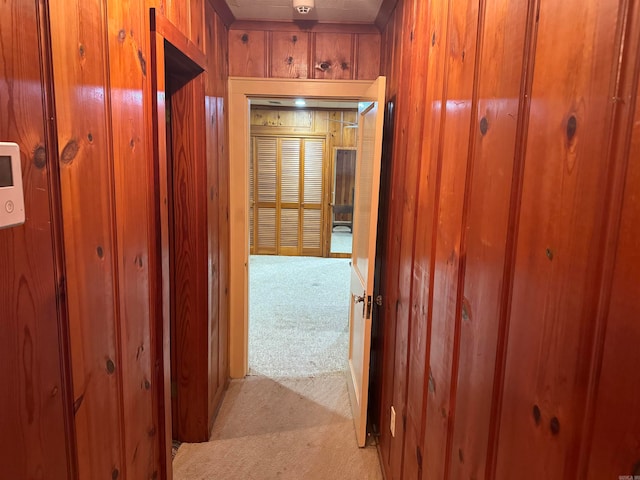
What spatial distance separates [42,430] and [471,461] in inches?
39.7

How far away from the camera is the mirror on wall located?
6.75 m

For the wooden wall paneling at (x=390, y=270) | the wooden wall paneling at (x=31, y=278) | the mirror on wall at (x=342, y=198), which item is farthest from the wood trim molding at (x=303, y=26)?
the mirror on wall at (x=342, y=198)

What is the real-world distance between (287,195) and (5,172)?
6132mm

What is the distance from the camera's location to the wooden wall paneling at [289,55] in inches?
104

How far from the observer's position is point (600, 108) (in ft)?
1.96

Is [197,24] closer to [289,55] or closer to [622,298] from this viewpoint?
[289,55]

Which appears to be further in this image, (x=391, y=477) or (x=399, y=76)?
(x=399, y=76)

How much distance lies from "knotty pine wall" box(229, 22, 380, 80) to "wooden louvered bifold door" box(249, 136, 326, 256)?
3.99 m

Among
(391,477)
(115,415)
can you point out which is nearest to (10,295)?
(115,415)

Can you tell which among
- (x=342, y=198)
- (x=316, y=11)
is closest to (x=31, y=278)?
(x=316, y=11)

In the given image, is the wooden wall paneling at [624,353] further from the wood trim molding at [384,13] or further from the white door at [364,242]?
the wood trim molding at [384,13]

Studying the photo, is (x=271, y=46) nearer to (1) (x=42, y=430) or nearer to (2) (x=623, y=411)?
(1) (x=42, y=430)

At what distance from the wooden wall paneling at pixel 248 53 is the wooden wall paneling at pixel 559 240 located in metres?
2.21

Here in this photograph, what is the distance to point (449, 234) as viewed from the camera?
48.3 inches
